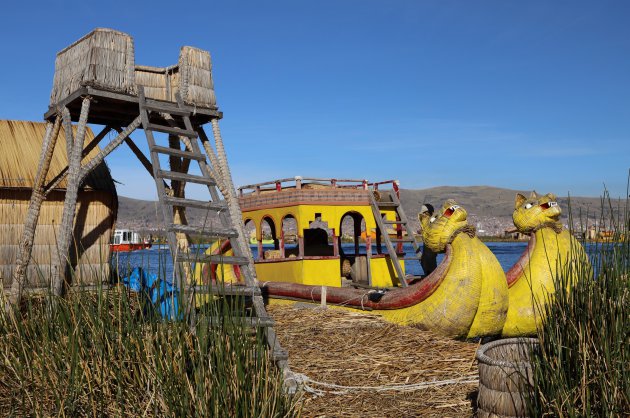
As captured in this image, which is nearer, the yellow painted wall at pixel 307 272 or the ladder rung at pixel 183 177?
the ladder rung at pixel 183 177

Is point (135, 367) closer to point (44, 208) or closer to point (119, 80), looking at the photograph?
point (119, 80)

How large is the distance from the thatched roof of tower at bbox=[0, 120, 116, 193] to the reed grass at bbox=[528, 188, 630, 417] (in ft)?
27.5

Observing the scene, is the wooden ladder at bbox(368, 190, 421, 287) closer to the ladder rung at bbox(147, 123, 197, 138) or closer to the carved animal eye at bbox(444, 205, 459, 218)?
the carved animal eye at bbox(444, 205, 459, 218)

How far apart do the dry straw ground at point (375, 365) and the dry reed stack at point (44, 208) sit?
356 centimetres

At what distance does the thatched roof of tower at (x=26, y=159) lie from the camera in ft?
33.1

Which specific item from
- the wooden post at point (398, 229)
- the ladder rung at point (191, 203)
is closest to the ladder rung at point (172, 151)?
the ladder rung at point (191, 203)

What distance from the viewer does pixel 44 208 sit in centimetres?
1014

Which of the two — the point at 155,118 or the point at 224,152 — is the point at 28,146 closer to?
the point at 155,118

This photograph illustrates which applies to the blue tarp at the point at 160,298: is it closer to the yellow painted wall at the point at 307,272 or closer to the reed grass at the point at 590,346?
the reed grass at the point at 590,346

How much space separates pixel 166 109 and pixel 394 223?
22.9 feet

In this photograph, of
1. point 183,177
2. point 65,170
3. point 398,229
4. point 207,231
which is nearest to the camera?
point 207,231

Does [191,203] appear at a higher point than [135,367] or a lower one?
higher

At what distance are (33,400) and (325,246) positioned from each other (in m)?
12.0

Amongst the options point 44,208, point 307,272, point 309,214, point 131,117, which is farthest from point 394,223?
point 44,208
